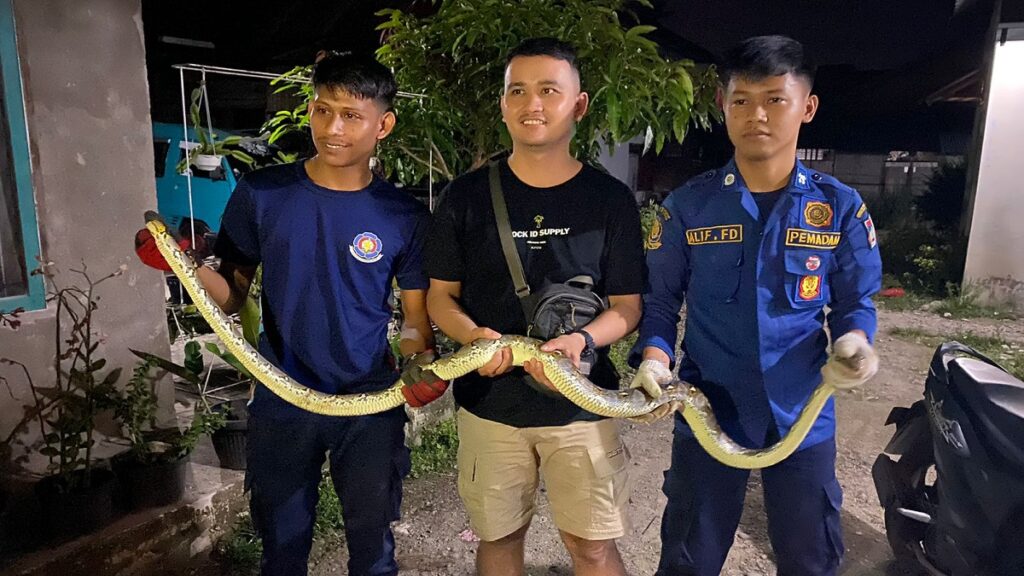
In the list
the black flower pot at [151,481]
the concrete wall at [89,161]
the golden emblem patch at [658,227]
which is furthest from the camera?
the black flower pot at [151,481]

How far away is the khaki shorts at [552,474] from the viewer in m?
2.50

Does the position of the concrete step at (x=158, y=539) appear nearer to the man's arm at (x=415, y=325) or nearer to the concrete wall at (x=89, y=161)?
the concrete wall at (x=89, y=161)

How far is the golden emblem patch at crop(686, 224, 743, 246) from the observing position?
243 cm

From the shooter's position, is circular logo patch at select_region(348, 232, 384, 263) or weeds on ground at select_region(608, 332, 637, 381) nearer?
circular logo patch at select_region(348, 232, 384, 263)

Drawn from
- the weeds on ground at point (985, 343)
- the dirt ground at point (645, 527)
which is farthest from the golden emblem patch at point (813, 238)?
the weeds on ground at point (985, 343)

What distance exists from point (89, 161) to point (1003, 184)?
11527mm

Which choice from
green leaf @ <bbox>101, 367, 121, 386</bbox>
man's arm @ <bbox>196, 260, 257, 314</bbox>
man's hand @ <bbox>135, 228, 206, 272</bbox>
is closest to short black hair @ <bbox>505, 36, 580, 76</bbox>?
man's arm @ <bbox>196, 260, 257, 314</bbox>

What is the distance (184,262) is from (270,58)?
9.45 m

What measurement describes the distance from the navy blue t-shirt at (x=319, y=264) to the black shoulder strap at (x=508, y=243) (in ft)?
1.13

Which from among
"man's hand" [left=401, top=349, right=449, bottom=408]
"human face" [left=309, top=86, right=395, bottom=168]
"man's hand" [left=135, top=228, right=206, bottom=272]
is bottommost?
"man's hand" [left=401, top=349, right=449, bottom=408]

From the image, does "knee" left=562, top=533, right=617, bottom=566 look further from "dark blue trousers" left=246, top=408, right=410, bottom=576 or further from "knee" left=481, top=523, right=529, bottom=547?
"dark blue trousers" left=246, top=408, right=410, bottom=576

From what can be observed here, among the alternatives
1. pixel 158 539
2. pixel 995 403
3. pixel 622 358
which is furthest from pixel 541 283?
pixel 622 358

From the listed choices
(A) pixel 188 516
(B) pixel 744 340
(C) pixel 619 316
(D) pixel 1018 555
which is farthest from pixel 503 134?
(D) pixel 1018 555

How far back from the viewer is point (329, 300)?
8.29 ft
